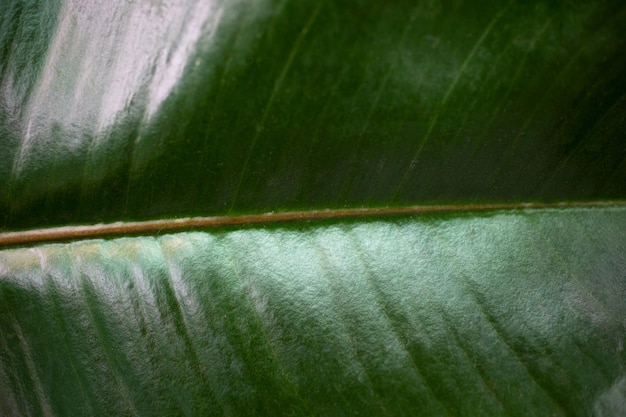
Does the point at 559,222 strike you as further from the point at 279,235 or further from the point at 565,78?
the point at 279,235

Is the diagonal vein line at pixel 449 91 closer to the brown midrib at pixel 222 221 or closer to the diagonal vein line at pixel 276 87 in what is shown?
the brown midrib at pixel 222 221

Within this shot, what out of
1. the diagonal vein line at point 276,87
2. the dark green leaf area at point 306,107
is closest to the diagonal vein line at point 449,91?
the dark green leaf area at point 306,107

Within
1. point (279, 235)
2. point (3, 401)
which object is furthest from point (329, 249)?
point (3, 401)

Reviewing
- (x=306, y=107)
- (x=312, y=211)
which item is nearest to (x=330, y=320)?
(x=312, y=211)

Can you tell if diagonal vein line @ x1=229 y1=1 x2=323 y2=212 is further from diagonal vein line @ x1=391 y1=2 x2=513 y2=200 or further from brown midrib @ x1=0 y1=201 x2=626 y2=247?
diagonal vein line @ x1=391 y1=2 x2=513 y2=200

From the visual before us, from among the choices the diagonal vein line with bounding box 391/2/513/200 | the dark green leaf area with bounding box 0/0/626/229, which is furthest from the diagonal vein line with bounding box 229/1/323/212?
the diagonal vein line with bounding box 391/2/513/200
